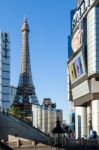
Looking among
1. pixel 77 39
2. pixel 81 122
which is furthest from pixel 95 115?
pixel 77 39

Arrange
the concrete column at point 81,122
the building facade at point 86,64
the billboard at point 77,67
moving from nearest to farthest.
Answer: the building facade at point 86,64
the billboard at point 77,67
the concrete column at point 81,122

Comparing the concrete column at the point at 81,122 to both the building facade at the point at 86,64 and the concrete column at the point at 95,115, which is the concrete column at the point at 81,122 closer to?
the building facade at the point at 86,64

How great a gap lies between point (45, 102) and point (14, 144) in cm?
11729

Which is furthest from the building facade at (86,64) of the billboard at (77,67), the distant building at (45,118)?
the distant building at (45,118)

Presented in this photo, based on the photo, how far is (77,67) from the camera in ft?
299

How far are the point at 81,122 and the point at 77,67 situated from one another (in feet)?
42.7

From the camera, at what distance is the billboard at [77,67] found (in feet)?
287

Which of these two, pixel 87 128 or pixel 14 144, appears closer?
pixel 14 144

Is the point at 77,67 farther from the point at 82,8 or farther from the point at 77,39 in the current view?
the point at 82,8

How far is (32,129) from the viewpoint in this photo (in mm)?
78062

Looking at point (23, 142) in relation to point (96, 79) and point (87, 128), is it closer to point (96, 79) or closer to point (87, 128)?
point (96, 79)

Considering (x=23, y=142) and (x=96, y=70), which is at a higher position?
(x=96, y=70)

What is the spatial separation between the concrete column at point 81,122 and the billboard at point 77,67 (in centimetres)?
628

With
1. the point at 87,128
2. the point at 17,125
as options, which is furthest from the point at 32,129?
the point at 87,128
